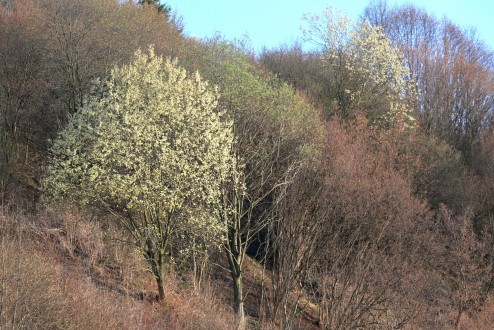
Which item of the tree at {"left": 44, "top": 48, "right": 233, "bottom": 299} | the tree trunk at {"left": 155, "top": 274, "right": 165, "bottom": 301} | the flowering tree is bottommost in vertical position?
the tree trunk at {"left": 155, "top": 274, "right": 165, "bottom": 301}

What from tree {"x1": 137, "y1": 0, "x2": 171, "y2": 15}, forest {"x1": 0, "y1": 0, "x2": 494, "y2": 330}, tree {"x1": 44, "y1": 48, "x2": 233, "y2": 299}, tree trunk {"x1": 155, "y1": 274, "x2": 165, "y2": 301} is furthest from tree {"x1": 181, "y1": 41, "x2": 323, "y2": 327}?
tree {"x1": 137, "y1": 0, "x2": 171, "y2": 15}

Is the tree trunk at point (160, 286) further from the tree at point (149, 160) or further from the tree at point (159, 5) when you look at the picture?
the tree at point (159, 5)

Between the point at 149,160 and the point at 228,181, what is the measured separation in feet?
12.0

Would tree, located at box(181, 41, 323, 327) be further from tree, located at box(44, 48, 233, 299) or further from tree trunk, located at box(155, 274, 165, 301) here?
tree trunk, located at box(155, 274, 165, 301)

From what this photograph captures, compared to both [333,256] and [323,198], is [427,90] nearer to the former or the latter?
[323,198]

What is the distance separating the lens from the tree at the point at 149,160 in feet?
52.0

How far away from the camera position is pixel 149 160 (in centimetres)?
1602

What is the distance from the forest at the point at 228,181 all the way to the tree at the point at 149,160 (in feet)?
0.22

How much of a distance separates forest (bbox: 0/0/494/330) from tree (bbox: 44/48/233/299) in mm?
66

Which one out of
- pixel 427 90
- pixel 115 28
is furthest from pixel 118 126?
pixel 427 90

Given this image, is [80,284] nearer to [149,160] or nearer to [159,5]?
[149,160]

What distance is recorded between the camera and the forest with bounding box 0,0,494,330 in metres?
14.0

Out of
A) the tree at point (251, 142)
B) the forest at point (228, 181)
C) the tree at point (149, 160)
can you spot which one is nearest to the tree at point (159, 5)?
the forest at point (228, 181)

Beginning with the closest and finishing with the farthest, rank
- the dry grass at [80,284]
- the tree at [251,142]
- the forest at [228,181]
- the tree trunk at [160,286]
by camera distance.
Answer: the dry grass at [80,284], the forest at [228,181], the tree trunk at [160,286], the tree at [251,142]
